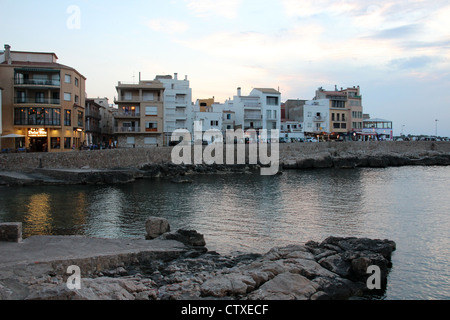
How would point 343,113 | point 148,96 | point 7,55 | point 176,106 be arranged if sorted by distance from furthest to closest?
point 343,113
point 176,106
point 148,96
point 7,55

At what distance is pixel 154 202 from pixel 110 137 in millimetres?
65242

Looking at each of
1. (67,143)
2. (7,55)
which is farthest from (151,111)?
(7,55)

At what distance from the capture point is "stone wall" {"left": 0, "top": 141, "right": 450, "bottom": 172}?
47.2m

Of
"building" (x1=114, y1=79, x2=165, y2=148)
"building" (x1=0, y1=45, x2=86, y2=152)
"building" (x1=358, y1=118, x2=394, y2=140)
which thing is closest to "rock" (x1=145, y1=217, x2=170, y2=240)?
"building" (x1=0, y1=45, x2=86, y2=152)

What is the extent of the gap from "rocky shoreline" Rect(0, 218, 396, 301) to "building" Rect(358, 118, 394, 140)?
83.3 m

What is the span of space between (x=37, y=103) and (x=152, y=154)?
18312mm

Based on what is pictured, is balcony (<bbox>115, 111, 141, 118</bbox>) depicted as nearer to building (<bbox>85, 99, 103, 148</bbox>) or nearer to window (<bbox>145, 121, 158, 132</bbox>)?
window (<bbox>145, 121, 158, 132</bbox>)

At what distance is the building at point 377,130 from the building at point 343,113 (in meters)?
2.74

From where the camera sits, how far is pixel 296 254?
14.6 meters

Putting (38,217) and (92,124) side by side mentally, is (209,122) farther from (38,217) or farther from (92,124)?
(38,217)

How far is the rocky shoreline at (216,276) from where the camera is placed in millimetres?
10367

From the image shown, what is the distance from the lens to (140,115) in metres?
67.3

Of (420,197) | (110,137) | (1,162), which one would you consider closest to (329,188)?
(420,197)

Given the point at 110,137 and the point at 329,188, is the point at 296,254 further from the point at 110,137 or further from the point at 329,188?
the point at 110,137
